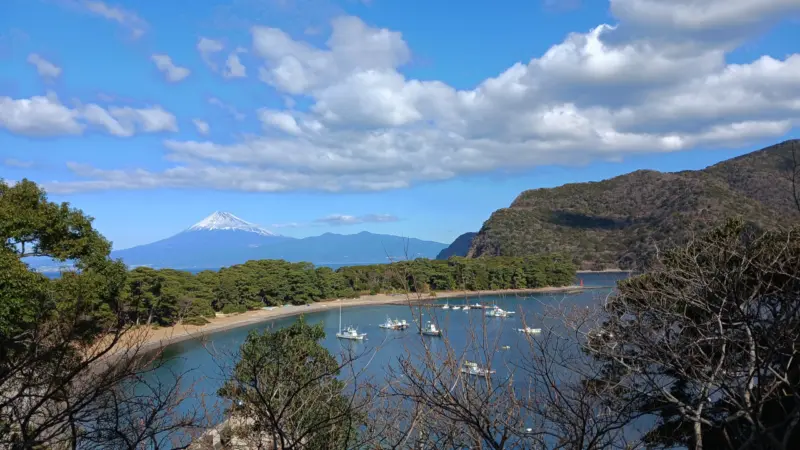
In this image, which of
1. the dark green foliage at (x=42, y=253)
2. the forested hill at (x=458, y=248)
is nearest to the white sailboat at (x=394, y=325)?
the dark green foliage at (x=42, y=253)

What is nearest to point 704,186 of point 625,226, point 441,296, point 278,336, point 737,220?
point 625,226

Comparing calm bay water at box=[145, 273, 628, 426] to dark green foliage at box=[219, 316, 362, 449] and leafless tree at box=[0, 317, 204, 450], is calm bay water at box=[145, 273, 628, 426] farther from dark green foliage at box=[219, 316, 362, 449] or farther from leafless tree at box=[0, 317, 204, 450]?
leafless tree at box=[0, 317, 204, 450]

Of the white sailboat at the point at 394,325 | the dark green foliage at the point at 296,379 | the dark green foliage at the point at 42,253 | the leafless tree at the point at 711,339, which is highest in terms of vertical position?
the dark green foliage at the point at 42,253

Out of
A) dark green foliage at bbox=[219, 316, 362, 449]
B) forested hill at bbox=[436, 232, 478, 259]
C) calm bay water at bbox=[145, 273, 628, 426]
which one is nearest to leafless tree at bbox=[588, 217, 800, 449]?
dark green foliage at bbox=[219, 316, 362, 449]

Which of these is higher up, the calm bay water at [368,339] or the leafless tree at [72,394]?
the leafless tree at [72,394]

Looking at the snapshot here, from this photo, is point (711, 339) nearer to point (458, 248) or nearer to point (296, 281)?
point (296, 281)

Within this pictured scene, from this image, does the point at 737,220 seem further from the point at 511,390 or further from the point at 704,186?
the point at 704,186

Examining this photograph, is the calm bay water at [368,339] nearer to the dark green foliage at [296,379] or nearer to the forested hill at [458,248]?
the dark green foliage at [296,379]

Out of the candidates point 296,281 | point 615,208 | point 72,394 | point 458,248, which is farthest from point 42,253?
point 458,248
